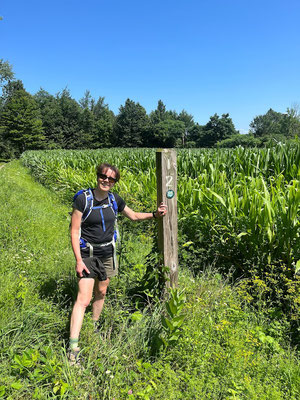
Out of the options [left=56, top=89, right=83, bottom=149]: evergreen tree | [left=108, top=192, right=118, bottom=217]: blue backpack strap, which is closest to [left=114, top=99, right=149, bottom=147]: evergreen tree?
[left=56, top=89, right=83, bottom=149]: evergreen tree

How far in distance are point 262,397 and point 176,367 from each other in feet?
1.94

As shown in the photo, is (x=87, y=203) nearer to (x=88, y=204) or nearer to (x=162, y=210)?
(x=88, y=204)

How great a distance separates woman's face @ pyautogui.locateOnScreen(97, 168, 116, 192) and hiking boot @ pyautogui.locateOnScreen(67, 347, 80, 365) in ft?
4.12

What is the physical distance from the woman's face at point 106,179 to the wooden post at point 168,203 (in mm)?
389

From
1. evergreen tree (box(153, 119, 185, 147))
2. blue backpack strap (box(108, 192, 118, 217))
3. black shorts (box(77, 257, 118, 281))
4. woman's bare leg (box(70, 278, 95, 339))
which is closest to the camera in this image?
woman's bare leg (box(70, 278, 95, 339))

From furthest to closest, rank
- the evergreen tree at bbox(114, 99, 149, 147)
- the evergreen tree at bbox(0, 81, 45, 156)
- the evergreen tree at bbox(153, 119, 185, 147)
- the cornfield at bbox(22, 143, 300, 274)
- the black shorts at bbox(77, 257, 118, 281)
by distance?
the evergreen tree at bbox(153, 119, 185, 147) → the evergreen tree at bbox(114, 99, 149, 147) → the evergreen tree at bbox(0, 81, 45, 156) → the cornfield at bbox(22, 143, 300, 274) → the black shorts at bbox(77, 257, 118, 281)

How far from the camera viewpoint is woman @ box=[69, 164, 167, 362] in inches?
89.5

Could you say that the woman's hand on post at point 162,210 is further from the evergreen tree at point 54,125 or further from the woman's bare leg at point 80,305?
the evergreen tree at point 54,125

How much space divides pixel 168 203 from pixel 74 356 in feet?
4.51

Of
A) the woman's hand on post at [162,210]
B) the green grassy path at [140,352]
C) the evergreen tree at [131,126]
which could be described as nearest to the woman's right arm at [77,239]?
the green grassy path at [140,352]

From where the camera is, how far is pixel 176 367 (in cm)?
205

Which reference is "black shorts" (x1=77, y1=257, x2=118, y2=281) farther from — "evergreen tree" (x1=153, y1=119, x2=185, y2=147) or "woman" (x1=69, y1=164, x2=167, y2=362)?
"evergreen tree" (x1=153, y1=119, x2=185, y2=147)

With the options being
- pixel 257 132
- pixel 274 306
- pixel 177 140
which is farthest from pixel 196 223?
pixel 257 132

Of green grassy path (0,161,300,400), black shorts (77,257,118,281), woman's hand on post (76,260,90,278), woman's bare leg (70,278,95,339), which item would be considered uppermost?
woman's hand on post (76,260,90,278)
